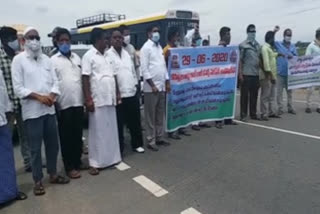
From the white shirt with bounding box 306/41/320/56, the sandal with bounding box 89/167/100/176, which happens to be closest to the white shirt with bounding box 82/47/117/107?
the sandal with bounding box 89/167/100/176

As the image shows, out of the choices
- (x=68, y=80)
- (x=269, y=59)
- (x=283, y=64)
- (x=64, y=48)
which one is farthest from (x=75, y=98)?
(x=283, y=64)

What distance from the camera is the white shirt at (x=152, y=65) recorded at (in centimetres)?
607

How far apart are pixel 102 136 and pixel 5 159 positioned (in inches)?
56.6

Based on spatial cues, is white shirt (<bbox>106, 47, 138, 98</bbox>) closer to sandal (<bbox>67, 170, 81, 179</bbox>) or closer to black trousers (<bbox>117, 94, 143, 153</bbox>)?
black trousers (<bbox>117, 94, 143, 153</bbox>)

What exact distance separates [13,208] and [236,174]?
2820 millimetres

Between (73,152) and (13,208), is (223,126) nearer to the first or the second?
(73,152)

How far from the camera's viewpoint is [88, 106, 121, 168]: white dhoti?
5.20 metres

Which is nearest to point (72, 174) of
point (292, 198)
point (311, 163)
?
point (292, 198)

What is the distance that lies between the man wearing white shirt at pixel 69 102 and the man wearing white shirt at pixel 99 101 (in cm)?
13

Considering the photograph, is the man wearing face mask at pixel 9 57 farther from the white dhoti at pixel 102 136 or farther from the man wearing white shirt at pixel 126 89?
the man wearing white shirt at pixel 126 89

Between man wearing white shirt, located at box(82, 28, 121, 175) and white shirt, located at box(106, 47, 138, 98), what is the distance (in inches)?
10.4

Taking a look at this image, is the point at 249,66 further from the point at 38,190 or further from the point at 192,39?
the point at 38,190

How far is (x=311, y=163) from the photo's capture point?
17.0 feet

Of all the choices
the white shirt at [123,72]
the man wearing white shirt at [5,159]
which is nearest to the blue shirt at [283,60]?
the white shirt at [123,72]
